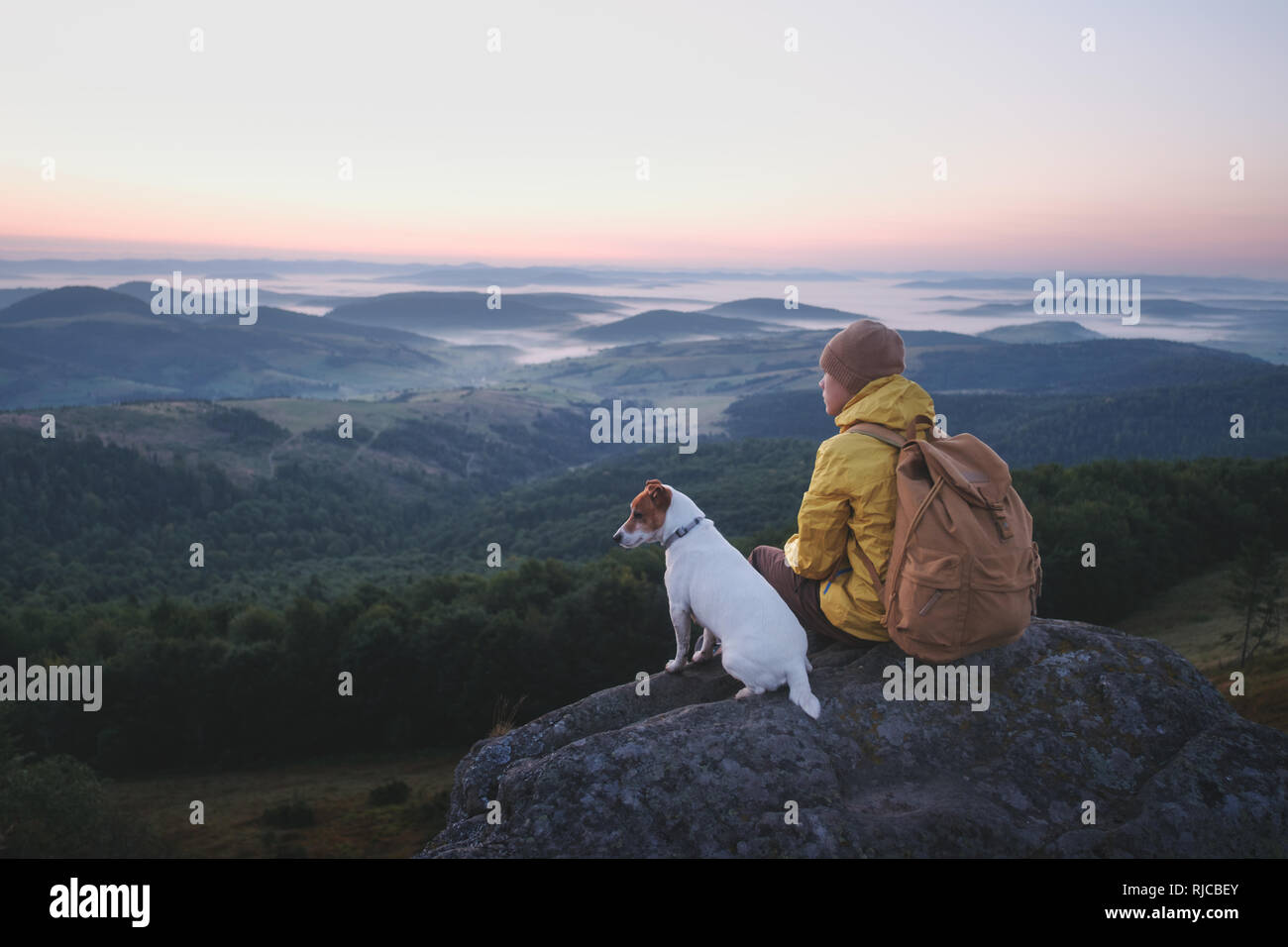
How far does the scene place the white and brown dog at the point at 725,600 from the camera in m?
6.48

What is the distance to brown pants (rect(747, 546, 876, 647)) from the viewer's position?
7160mm

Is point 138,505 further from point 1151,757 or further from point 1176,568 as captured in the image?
point 1151,757

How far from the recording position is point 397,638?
126 ft

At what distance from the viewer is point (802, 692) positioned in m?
6.44

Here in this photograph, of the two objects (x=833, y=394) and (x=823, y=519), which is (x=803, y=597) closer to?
(x=823, y=519)

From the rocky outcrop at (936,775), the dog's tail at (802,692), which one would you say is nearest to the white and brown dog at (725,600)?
the dog's tail at (802,692)

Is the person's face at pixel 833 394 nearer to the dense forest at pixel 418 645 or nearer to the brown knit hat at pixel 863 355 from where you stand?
the brown knit hat at pixel 863 355

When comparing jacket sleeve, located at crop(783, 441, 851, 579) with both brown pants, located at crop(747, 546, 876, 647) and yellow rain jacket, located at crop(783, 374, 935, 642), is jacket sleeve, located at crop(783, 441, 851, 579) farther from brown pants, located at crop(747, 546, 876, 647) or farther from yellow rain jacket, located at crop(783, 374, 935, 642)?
brown pants, located at crop(747, 546, 876, 647)

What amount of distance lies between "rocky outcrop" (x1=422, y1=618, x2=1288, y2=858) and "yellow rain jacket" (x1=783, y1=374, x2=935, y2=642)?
0.73 metres

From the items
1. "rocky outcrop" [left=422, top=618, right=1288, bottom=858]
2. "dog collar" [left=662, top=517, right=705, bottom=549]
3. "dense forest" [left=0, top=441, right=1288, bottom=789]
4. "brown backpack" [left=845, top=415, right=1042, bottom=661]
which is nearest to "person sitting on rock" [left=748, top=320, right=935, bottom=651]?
"brown backpack" [left=845, top=415, right=1042, bottom=661]

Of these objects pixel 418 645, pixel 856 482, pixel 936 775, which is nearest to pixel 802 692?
pixel 936 775

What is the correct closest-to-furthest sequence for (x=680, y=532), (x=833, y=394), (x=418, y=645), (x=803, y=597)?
1. (x=833, y=394)
2. (x=803, y=597)
3. (x=680, y=532)
4. (x=418, y=645)

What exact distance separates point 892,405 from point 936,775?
2881 millimetres
